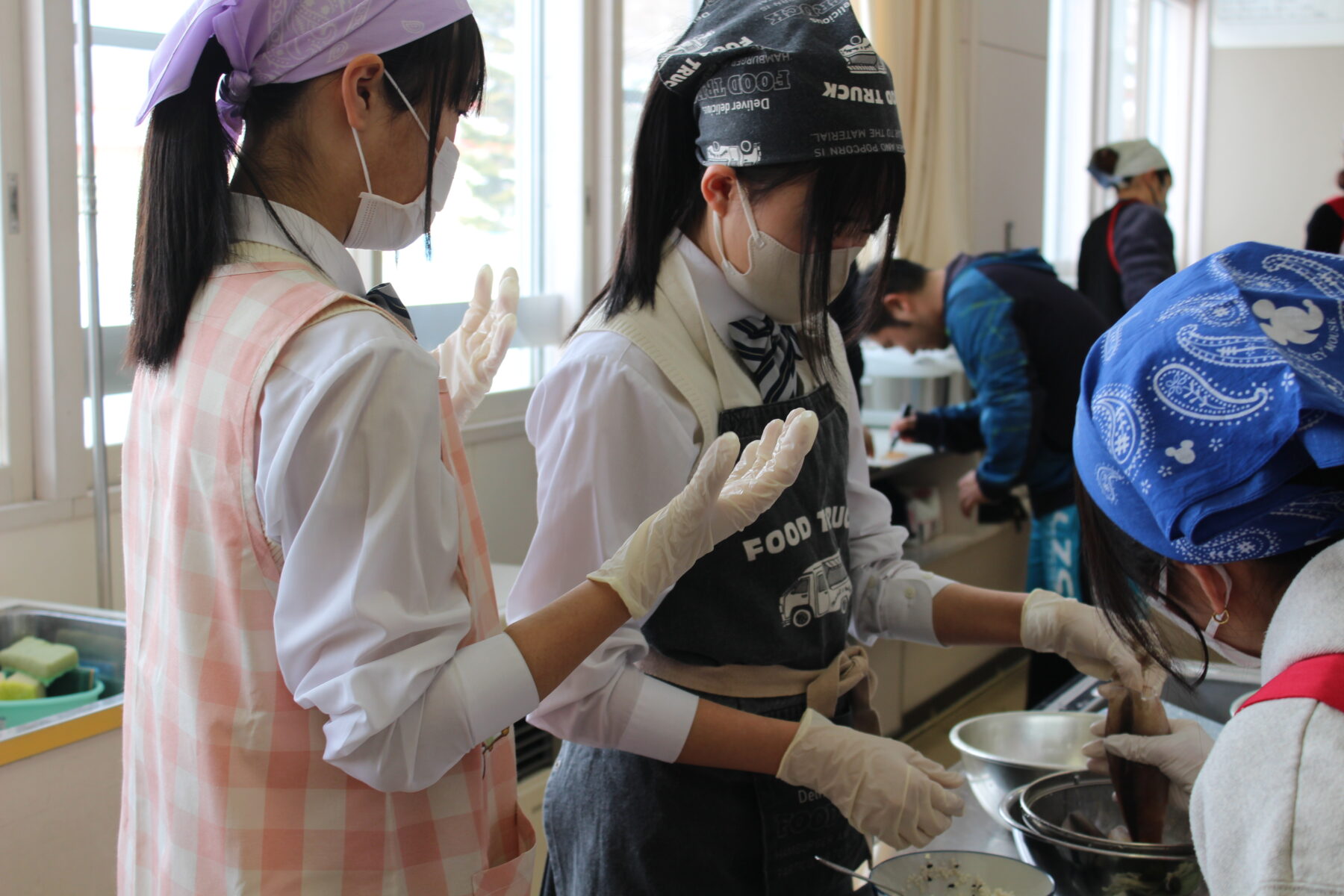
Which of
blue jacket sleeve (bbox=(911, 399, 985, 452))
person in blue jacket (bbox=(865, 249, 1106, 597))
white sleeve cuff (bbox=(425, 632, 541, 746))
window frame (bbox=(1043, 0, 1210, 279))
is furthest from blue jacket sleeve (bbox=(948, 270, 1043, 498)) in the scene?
window frame (bbox=(1043, 0, 1210, 279))

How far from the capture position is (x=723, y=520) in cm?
98

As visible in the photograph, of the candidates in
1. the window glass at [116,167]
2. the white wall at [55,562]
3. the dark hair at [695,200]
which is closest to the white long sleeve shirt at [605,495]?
the dark hair at [695,200]

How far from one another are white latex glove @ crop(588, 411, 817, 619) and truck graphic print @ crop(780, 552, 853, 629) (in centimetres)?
21

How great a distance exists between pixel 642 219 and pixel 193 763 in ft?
2.29

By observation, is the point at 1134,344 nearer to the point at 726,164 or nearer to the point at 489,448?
the point at 726,164

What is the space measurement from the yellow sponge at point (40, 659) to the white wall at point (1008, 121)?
3704 millimetres

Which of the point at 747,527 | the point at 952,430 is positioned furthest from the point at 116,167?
the point at 952,430

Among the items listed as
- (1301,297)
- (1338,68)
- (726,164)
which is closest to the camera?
(1301,297)

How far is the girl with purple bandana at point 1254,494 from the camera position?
1.89 feet

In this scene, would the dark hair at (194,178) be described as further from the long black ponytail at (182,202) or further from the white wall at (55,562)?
the white wall at (55,562)

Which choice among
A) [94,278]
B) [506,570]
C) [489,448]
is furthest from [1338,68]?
[94,278]

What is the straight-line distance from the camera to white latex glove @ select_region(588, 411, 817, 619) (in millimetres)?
902

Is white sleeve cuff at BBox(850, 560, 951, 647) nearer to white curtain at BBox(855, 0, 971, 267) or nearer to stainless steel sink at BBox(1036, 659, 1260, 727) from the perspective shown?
stainless steel sink at BBox(1036, 659, 1260, 727)

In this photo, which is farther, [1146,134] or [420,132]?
[1146,134]
